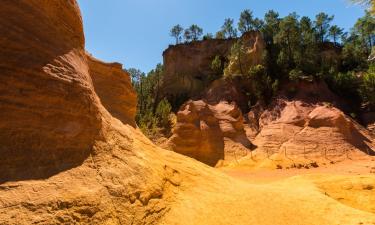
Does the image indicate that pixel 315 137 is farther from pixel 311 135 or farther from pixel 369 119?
pixel 369 119

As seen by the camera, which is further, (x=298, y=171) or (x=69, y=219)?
(x=298, y=171)

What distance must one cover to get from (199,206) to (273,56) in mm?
38811

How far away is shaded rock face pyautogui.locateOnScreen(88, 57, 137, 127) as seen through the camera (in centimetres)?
1285

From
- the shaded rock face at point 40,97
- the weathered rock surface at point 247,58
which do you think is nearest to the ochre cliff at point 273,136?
the weathered rock surface at point 247,58

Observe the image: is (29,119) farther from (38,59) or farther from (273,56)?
(273,56)

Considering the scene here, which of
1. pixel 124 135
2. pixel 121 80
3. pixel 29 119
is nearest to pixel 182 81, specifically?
pixel 121 80

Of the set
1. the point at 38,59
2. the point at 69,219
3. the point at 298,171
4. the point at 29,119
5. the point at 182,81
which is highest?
the point at 182,81

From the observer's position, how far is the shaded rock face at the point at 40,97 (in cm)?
591

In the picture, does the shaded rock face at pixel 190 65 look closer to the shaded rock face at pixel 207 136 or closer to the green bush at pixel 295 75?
the green bush at pixel 295 75

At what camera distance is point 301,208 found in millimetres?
9812

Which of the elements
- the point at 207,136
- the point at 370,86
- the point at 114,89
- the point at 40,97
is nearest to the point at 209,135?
the point at 207,136

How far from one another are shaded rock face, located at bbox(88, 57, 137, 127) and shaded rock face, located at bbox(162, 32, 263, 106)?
3320 cm

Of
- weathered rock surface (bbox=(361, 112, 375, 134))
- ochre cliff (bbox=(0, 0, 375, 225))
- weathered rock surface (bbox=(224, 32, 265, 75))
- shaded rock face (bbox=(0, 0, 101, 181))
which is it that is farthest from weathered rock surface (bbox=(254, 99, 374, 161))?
shaded rock face (bbox=(0, 0, 101, 181))

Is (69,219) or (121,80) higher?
(121,80)
